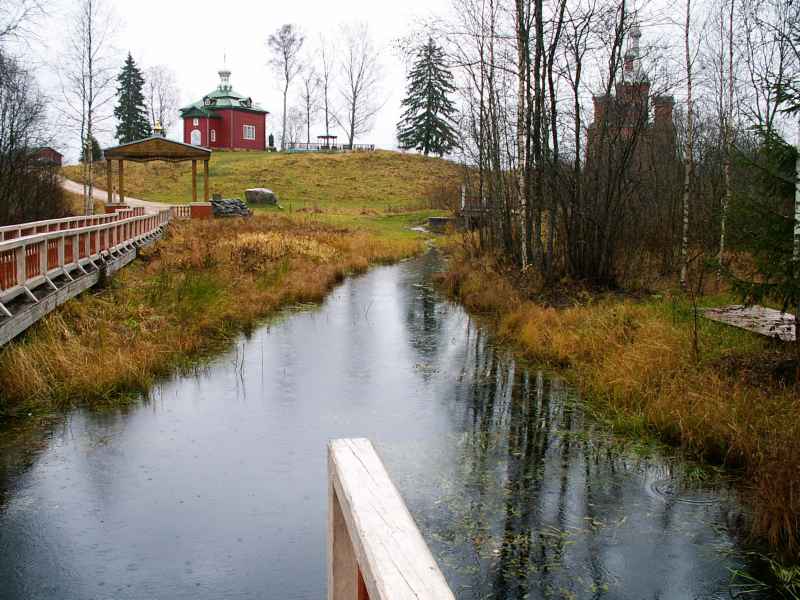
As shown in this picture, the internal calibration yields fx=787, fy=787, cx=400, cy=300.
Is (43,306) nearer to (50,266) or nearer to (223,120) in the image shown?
(50,266)

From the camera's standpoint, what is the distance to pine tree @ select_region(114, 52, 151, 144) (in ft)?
234

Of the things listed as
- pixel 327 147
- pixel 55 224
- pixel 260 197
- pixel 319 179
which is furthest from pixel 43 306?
pixel 327 147

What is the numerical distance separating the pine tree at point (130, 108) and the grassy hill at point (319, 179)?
27.1ft

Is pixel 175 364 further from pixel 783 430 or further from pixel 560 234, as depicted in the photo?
pixel 560 234

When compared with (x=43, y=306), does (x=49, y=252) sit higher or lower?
higher

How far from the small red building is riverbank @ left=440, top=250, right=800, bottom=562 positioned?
205ft

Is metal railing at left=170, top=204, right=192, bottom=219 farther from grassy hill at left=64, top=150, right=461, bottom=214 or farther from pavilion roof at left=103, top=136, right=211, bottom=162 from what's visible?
grassy hill at left=64, top=150, right=461, bottom=214

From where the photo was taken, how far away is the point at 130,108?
71.2 m

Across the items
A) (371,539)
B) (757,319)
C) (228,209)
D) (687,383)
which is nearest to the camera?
(371,539)

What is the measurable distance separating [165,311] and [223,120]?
62600 mm

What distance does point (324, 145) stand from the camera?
78438mm

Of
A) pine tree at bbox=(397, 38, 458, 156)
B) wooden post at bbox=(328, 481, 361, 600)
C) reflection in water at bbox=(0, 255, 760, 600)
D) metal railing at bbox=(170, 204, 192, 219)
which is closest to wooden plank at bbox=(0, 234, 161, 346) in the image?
reflection in water at bbox=(0, 255, 760, 600)

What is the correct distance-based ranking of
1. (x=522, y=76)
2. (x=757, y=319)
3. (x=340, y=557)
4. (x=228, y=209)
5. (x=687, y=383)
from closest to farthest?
(x=340, y=557)
(x=687, y=383)
(x=757, y=319)
(x=522, y=76)
(x=228, y=209)

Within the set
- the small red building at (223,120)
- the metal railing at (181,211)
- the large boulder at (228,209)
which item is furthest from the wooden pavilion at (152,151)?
the small red building at (223,120)
